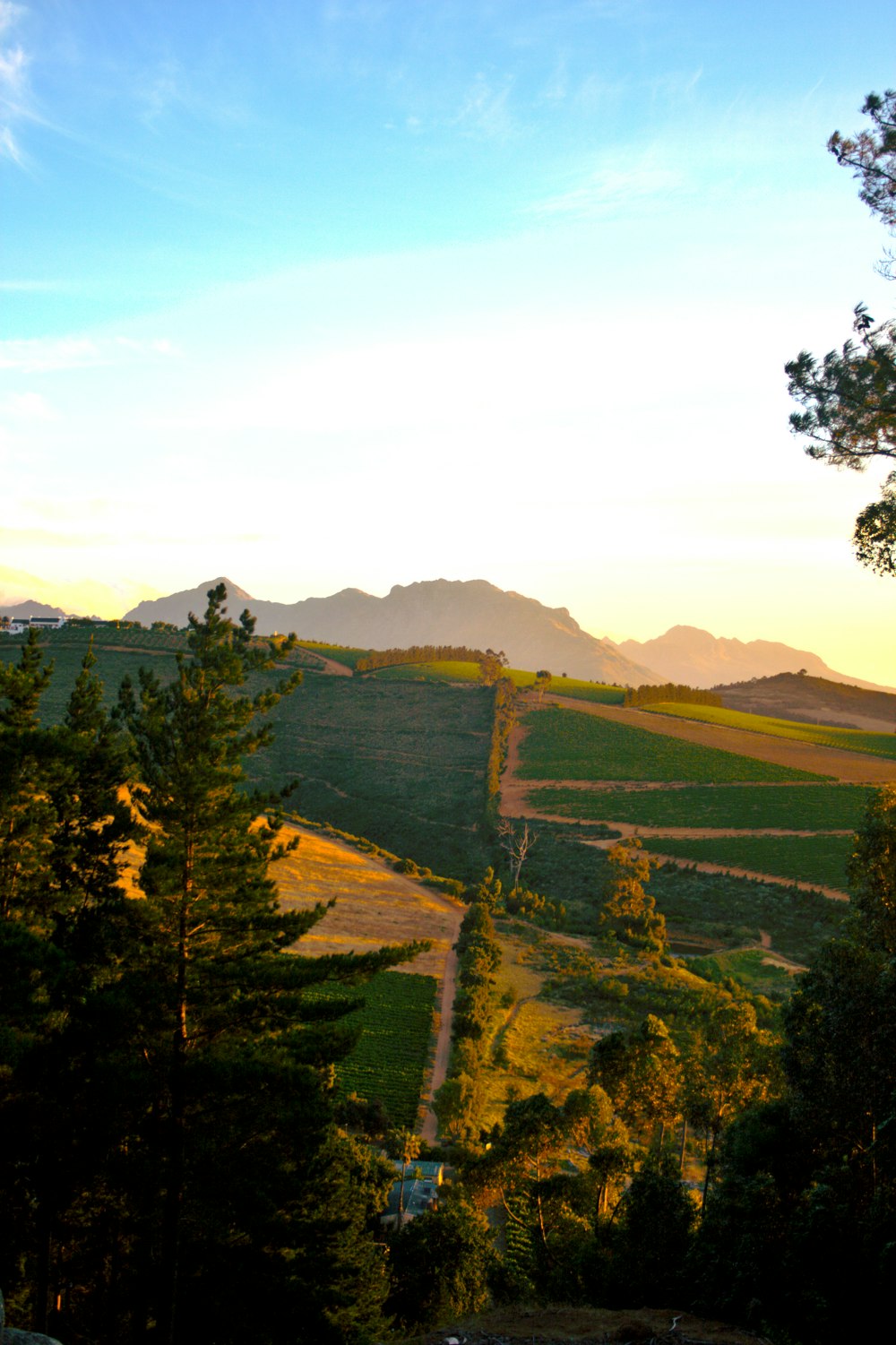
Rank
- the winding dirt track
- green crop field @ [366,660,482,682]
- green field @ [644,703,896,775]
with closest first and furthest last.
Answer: the winding dirt track
green field @ [644,703,896,775]
green crop field @ [366,660,482,682]

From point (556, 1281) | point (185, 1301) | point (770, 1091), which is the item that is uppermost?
point (770, 1091)

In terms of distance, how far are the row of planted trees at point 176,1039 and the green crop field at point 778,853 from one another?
200ft

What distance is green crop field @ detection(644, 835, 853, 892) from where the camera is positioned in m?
68.6

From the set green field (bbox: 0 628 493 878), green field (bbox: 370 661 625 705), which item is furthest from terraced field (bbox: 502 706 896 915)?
green field (bbox: 370 661 625 705)

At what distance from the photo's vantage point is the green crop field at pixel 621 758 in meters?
94.8

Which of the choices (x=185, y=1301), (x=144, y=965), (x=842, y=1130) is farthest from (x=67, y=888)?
(x=842, y=1130)

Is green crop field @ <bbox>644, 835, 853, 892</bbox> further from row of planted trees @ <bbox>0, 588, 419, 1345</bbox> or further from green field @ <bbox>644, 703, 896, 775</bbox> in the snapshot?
row of planted trees @ <bbox>0, 588, 419, 1345</bbox>

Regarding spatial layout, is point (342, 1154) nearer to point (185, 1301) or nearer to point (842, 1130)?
point (185, 1301)

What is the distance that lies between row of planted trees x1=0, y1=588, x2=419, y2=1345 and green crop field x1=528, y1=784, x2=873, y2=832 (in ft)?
233

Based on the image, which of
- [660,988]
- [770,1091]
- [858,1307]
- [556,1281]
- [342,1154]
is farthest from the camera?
[660,988]

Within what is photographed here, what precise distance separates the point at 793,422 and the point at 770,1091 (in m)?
18.7

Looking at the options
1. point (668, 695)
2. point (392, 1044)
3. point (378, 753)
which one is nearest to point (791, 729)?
point (668, 695)

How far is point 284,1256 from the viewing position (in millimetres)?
16812

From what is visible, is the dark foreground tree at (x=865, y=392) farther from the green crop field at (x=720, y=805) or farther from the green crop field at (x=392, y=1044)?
the green crop field at (x=720, y=805)
